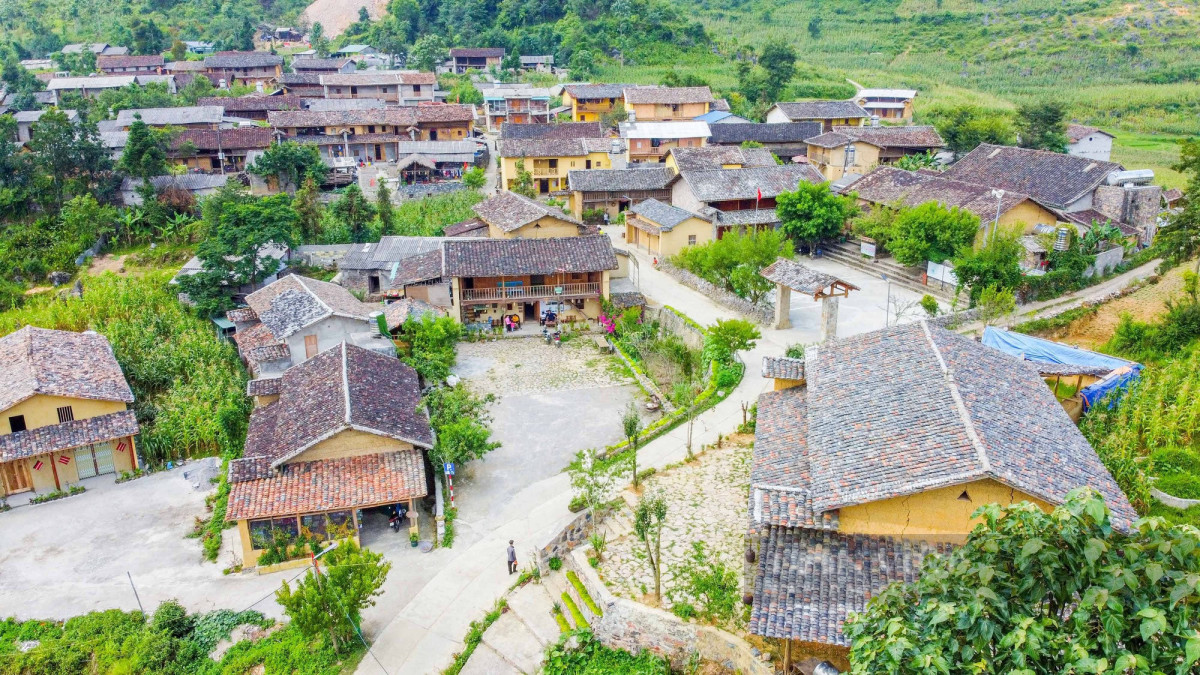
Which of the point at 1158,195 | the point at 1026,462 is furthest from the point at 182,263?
the point at 1158,195

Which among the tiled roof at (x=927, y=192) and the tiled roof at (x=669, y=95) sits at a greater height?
the tiled roof at (x=669, y=95)

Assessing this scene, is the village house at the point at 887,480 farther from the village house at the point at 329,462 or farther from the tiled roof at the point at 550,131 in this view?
the tiled roof at the point at 550,131

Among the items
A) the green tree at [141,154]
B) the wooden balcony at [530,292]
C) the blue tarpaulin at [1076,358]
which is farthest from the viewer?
the green tree at [141,154]

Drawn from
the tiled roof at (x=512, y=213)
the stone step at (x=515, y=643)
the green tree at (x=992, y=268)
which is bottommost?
the stone step at (x=515, y=643)

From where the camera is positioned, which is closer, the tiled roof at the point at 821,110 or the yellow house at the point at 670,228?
the yellow house at the point at 670,228

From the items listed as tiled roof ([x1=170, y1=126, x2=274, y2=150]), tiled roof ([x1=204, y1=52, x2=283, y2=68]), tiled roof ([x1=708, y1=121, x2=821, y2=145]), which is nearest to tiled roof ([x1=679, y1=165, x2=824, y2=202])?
tiled roof ([x1=708, y1=121, x2=821, y2=145])

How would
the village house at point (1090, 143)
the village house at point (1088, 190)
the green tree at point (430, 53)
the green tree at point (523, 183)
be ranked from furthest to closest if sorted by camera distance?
the green tree at point (430, 53) < the green tree at point (523, 183) < the village house at point (1090, 143) < the village house at point (1088, 190)

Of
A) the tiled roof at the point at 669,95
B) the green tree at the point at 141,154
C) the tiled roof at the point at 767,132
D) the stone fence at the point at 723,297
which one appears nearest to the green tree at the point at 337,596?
the stone fence at the point at 723,297

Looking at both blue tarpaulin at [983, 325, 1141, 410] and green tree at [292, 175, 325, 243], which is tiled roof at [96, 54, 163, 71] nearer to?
green tree at [292, 175, 325, 243]
